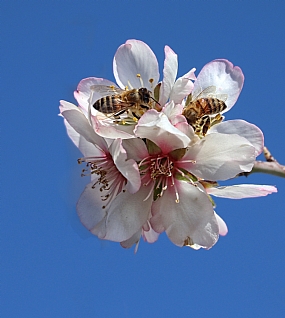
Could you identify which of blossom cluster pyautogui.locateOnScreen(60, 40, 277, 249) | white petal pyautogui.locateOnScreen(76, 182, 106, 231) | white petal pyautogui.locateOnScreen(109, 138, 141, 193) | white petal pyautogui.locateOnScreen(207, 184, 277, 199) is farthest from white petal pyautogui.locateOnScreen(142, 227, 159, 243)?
white petal pyautogui.locateOnScreen(109, 138, 141, 193)

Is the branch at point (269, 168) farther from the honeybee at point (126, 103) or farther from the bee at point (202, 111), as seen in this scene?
the honeybee at point (126, 103)

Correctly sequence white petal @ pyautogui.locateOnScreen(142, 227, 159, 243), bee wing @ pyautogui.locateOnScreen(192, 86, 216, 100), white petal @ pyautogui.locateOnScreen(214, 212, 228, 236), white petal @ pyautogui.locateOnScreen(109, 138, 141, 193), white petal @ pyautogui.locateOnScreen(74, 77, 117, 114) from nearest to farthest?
white petal @ pyautogui.locateOnScreen(109, 138, 141, 193), bee wing @ pyautogui.locateOnScreen(192, 86, 216, 100), white petal @ pyautogui.locateOnScreen(74, 77, 117, 114), white petal @ pyautogui.locateOnScreen(142, 227, 159, 243), white petal @ pyautogui.locateOnScreen(214, 212, 228, 236)

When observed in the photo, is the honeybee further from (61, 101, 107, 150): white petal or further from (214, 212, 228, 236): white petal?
(214, 212, 228, 236): white petal

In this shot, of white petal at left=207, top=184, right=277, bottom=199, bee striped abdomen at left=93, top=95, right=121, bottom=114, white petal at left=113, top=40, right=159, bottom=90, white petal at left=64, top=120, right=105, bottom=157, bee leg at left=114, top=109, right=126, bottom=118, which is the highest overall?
white petal at left=113, top=40, right=159, bottom=90

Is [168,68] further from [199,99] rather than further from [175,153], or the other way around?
[175,153]

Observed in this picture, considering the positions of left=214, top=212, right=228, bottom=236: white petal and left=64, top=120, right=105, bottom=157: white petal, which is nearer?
left=64, top=120, right=105, bottom=157: white petal

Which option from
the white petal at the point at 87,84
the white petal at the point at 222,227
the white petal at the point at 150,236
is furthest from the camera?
the white petal at the point at 222,227

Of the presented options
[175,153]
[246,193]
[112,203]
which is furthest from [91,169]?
[246,193]

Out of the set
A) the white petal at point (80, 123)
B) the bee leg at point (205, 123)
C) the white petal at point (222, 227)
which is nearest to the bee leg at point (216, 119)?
the bee leg at point (205, 123)
